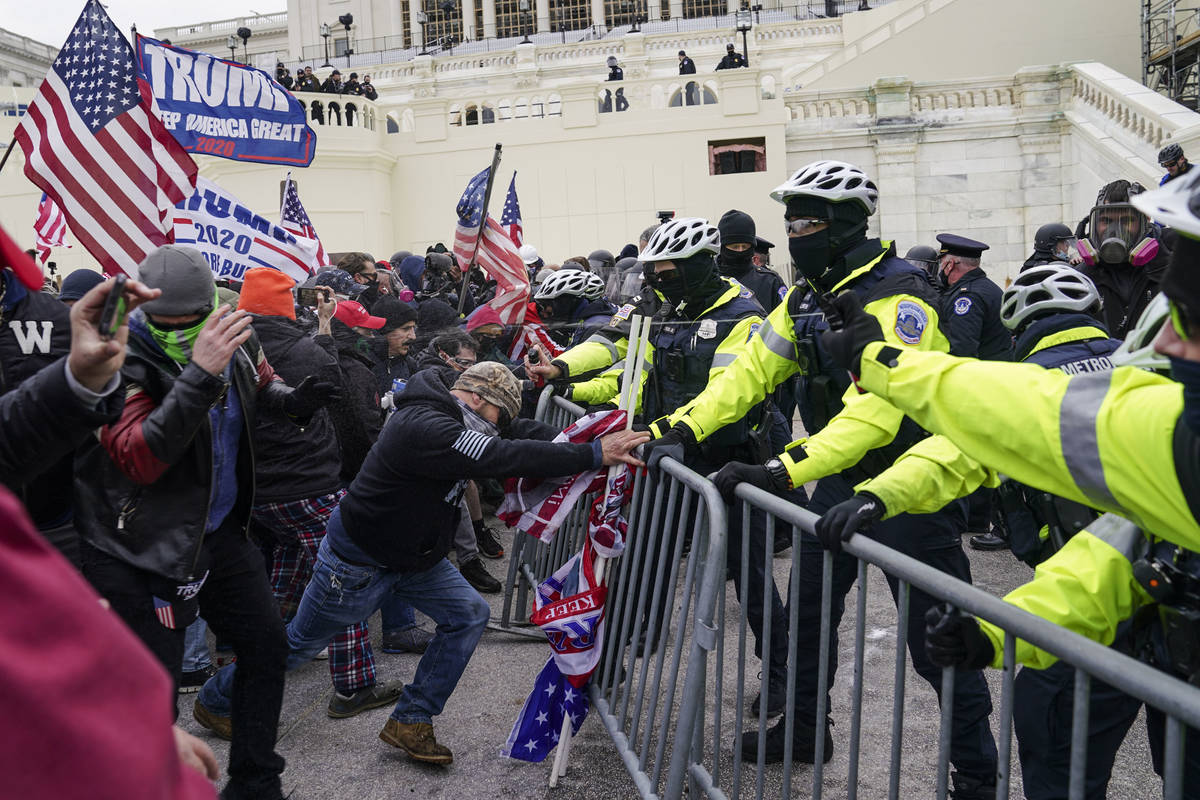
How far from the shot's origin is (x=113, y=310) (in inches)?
88.5

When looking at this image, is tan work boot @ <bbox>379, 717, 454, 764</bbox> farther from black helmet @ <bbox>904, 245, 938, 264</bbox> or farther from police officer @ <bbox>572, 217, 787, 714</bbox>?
black helmet @ <bbox>904, 245, 938, 264</bbox>

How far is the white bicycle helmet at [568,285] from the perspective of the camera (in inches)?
312

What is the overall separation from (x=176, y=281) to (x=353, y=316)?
2.80m

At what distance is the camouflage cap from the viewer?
455cm

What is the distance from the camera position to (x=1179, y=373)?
5.26ft

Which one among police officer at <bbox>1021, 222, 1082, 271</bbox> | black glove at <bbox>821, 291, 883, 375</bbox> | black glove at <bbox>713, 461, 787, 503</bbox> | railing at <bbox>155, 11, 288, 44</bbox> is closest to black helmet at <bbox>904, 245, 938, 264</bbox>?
police officer at <bbox>1021, 222, 1082, 271</bbox>

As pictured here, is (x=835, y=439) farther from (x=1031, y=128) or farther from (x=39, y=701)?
(x=1031, y=128)

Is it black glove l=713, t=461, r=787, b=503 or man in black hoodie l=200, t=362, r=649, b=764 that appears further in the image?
man in black hoodie l=200, t=362, r=649, b=764

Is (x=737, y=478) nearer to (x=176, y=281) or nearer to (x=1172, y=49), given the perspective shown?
(x=176, y=281)

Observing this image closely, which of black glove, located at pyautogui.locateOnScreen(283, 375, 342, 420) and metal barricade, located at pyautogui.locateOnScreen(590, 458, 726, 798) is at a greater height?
black glove, located at pyautogui.locateOnScreen(283, 375, 342, 420)

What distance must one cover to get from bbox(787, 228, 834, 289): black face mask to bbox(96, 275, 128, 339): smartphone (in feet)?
8.85

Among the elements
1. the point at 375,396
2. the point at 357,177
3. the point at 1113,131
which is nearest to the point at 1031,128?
the point at 1113,131

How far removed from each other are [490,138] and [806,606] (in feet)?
75.0

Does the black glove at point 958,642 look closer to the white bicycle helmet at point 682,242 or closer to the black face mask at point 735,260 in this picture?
the white bicycle helmet at point 682,242
